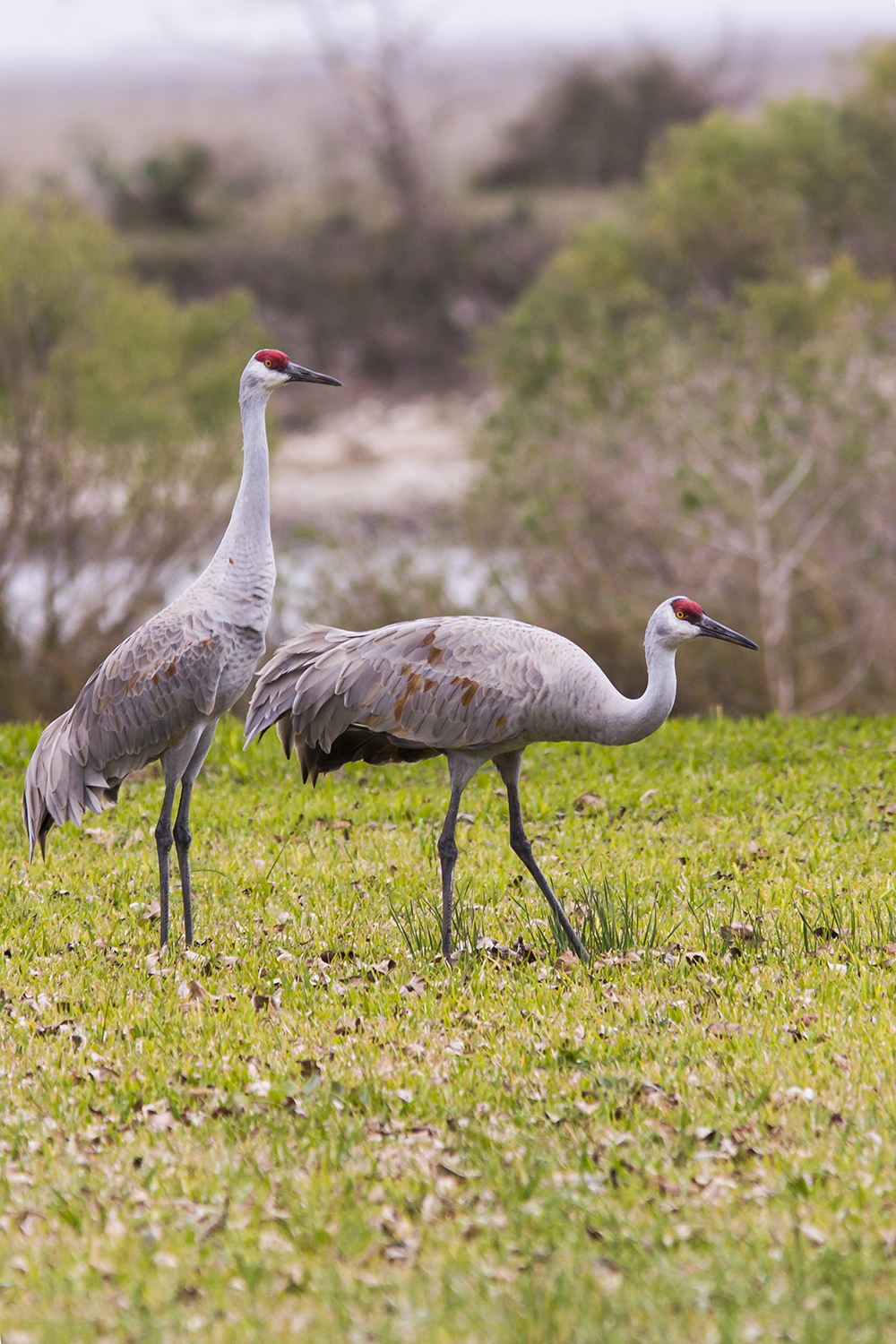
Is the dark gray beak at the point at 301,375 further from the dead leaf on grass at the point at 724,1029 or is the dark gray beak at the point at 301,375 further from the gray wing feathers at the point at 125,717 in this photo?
the dead leaf on grass at the point at 724,1029

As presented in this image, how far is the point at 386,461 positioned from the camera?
34625 mm

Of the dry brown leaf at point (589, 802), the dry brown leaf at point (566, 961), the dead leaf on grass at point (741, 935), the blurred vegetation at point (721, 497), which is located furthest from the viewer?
the blurred vegetation at point (721, 497)

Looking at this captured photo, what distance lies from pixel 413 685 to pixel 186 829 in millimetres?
1258

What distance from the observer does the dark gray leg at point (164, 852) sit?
6.08 meters

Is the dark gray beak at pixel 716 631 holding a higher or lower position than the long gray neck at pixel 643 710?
higher

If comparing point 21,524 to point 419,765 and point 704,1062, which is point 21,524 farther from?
point 704,1062

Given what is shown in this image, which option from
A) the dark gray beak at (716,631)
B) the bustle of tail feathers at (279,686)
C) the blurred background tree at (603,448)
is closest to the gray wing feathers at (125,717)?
the bustle of tail feathers at (279,686)

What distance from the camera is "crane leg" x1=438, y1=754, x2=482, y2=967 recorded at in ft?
19.2

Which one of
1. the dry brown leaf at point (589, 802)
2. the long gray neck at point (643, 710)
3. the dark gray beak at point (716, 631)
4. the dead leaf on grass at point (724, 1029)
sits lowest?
the dead leaf on grass at point (724, 1029)

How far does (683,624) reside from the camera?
6074 millimetres

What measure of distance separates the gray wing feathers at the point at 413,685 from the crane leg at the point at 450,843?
0.14 meters

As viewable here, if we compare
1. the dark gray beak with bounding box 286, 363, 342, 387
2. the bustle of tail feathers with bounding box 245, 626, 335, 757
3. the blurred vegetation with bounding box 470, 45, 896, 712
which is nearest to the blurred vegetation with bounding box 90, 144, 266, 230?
the blurred vegetation with bounding box 470, 45, 896, 712

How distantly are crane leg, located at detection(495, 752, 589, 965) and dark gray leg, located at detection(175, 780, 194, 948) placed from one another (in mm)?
1454

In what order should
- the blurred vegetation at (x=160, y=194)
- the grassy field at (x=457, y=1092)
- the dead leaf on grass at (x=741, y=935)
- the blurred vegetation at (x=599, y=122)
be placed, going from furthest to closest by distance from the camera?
the blurred vegetation at (x=160, y=194), the blurred vegetation at (x=599, y=122), the dead leaf on grass at (x=741, y=935), the grassy field at (x=457, y=1092)
